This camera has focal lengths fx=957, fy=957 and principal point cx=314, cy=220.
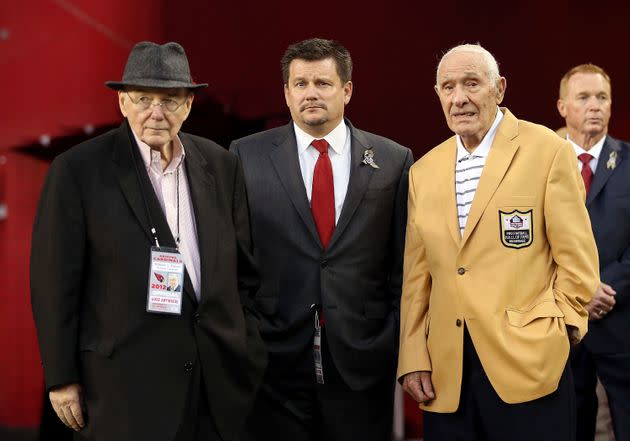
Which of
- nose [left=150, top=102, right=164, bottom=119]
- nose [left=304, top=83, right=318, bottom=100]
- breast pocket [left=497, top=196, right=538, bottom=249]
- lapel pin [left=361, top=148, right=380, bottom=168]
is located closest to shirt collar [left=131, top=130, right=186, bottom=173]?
nose [left=150, top=102, right=164, bottom=119]

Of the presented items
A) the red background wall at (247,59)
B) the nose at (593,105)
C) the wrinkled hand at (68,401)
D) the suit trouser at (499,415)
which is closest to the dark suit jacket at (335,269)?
the suit trouser at (499,415)

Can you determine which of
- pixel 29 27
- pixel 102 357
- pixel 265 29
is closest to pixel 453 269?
pixel 102 357

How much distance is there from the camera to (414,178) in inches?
129

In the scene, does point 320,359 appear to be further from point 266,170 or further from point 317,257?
point 266,170

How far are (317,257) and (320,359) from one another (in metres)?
0.35

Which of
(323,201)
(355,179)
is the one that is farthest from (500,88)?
(323,201)

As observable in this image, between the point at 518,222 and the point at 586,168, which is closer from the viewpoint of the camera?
the point at 518,222

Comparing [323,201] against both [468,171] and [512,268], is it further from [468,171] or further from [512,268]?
[512,268]

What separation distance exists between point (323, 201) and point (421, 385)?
2.35ft

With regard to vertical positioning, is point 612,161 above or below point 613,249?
above

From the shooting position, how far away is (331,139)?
11.2 ft

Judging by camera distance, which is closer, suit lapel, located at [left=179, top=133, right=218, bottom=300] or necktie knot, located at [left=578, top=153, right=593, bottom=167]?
suit lapel, located at [left=179, top=133, right=218, bottom=300]

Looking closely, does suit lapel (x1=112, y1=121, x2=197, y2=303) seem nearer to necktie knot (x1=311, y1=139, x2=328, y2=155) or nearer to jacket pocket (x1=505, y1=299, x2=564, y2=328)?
necktie knot (x1=311, y1=139, x2=328, y2=155)

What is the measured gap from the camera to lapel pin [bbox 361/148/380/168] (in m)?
3.41
